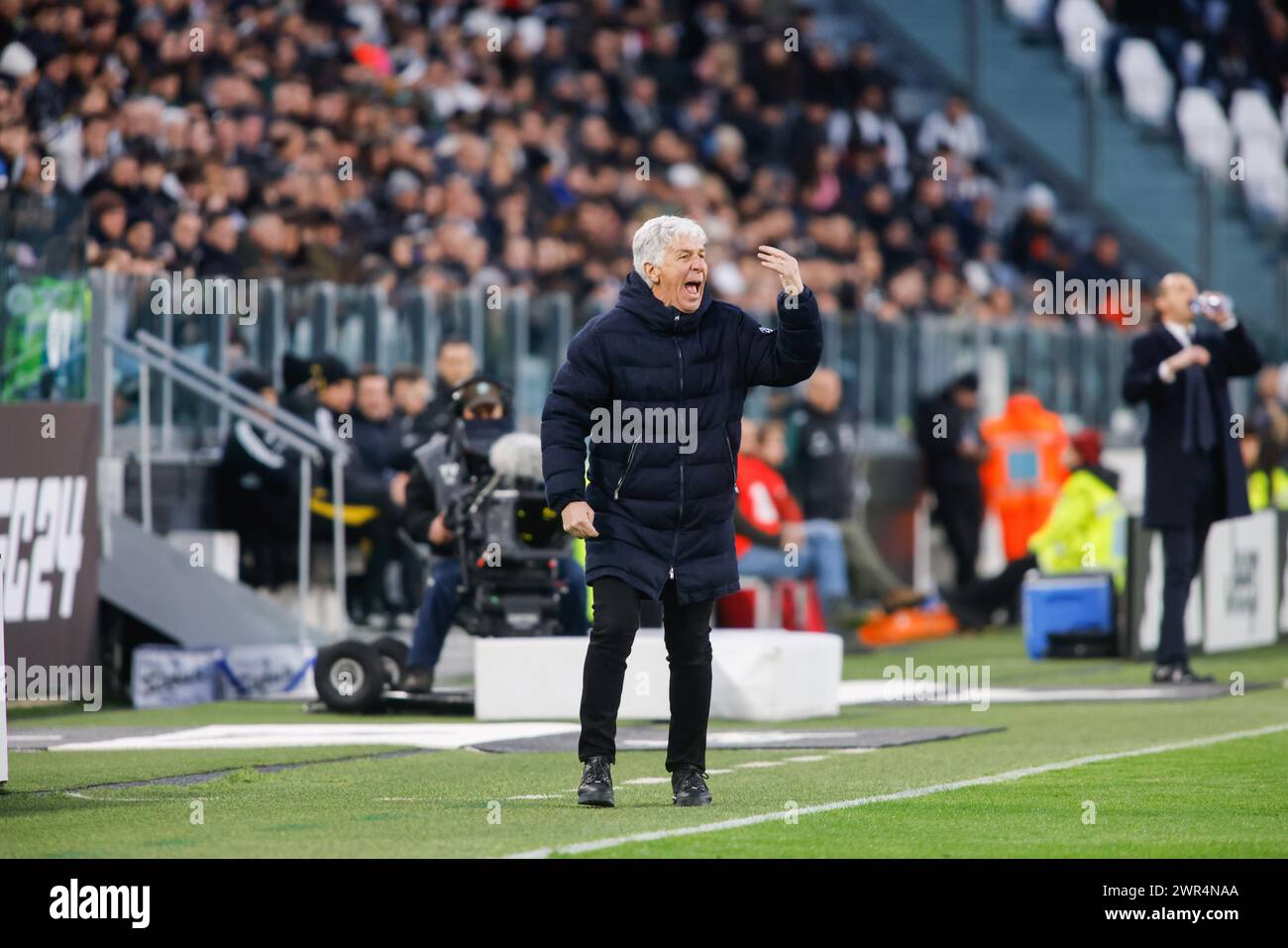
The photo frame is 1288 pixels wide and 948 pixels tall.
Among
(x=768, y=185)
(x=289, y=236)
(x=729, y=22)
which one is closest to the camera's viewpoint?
(x=289, y=236)

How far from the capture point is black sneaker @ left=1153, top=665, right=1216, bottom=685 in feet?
48.6

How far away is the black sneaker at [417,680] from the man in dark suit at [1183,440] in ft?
13.8

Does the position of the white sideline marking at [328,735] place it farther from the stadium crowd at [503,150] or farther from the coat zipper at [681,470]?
the stadium crowd at [503,150]

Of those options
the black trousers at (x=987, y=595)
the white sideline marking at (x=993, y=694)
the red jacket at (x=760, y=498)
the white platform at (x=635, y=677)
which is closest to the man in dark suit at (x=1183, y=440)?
the white sideline marking at (x=993, y=694)

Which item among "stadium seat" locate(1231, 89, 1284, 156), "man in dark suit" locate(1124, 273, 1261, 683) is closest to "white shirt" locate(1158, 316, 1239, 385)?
"man in dark suit" locate(1124, 273, 1261, 683)

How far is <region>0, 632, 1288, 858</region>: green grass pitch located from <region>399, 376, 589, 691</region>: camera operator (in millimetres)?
1822

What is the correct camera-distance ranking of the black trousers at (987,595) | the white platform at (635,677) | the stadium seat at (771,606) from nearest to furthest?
the white platform at (635,677)
the stadium seat at (771,606)
the black trousers at (987,595)

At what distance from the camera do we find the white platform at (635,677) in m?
13.0

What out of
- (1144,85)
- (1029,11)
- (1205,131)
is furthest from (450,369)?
(1029,11)

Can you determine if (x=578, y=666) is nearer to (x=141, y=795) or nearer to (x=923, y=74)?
(x=141, y=795)

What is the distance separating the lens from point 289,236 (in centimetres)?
1839
